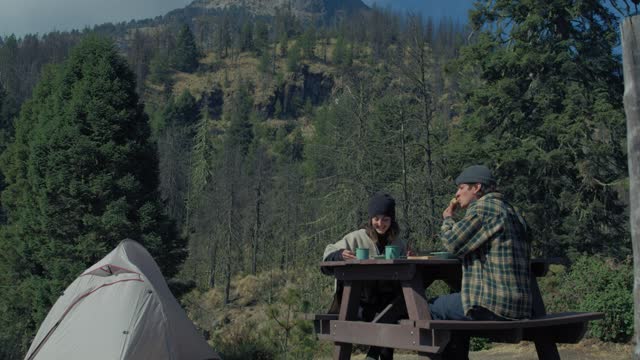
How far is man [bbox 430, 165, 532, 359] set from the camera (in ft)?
14.1

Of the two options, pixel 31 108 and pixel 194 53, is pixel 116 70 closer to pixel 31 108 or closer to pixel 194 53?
pixel 31 108

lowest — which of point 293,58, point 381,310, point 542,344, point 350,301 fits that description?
point 542,344

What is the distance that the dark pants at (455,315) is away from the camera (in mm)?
4371

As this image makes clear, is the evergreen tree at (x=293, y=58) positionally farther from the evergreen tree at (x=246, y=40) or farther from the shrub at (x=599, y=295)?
the shrub at (x=599, y=295)

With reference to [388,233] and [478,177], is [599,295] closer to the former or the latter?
[388,233]

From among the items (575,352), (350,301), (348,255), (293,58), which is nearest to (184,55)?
(293,58)

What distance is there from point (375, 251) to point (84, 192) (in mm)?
16355

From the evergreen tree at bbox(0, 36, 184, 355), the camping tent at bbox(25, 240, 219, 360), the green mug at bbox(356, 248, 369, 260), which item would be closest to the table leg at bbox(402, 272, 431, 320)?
the green mug at bbox(356, 248, 369, 260)

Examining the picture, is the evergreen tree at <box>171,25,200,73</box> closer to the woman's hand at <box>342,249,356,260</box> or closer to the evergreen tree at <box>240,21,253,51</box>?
the evergreen tree at <box>240,21,253,51</box>

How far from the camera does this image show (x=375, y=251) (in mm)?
5621

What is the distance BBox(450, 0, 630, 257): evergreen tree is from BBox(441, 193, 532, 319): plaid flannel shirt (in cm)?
1722

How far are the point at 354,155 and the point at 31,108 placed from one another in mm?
12538

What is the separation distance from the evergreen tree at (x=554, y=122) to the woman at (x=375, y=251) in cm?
1615

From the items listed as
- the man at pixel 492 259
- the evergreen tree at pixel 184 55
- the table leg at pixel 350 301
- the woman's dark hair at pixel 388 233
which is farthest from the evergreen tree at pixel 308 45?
the man at pixel 492 259
